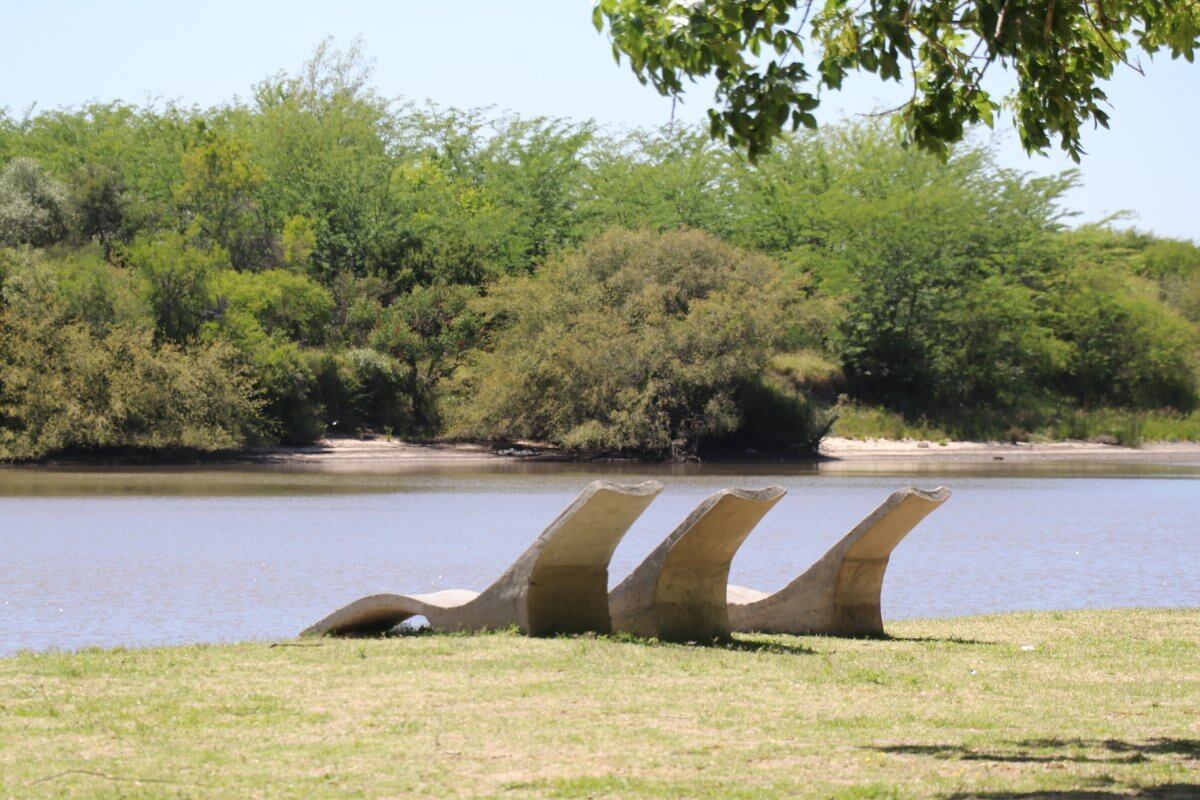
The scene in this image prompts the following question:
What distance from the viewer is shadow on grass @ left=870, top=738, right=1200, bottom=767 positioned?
24.0ft

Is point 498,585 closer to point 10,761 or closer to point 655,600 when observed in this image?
point 655,600

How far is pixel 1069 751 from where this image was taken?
7582 millimetres

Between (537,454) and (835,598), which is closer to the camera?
(835,598)

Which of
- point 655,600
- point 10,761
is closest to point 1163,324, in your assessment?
point 655,600

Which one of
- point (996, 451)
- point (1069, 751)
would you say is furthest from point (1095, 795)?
point (996, 451)

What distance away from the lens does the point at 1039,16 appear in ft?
27.8

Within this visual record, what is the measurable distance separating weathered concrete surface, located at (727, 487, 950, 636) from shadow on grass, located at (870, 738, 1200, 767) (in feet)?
15.9

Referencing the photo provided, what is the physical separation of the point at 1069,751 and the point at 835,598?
537cm

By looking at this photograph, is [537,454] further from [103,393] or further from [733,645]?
[733,645]

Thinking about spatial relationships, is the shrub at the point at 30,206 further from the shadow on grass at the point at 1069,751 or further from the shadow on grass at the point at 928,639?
the shadow on grass at the point at 1069,751

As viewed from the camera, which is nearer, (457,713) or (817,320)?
(457,713)

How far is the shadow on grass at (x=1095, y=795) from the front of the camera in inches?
252

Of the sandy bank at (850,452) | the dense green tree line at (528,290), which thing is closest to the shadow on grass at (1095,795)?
the dense green tree line at (528,290)

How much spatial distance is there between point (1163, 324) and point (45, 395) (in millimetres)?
48253
